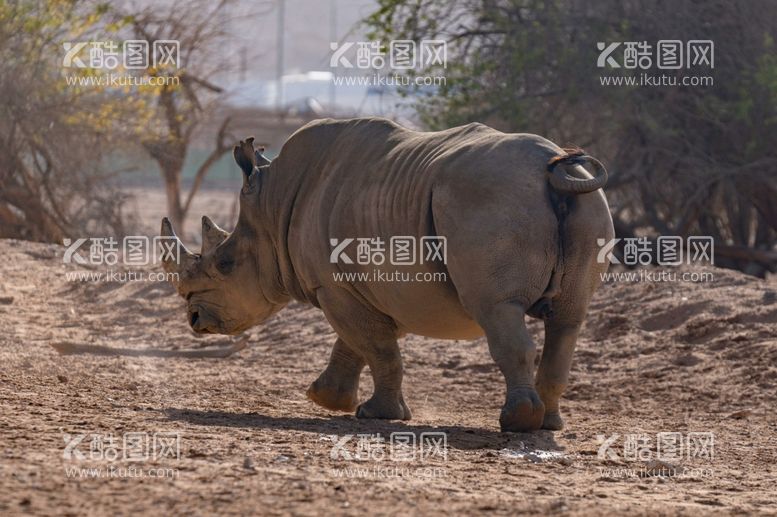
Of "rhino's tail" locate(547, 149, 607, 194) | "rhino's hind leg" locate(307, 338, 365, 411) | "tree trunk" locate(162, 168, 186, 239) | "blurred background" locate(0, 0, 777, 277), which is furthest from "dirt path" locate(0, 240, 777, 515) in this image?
"tree trunk" locate(162, 168, 186, 239)

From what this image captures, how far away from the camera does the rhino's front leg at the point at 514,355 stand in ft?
23.1

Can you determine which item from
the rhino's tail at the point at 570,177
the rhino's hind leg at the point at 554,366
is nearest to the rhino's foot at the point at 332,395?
the rhino's hind leg at the point at 554,366

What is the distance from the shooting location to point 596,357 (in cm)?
1087

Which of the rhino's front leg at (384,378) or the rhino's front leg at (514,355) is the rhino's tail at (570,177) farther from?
the rhino's front leg at (384,378)

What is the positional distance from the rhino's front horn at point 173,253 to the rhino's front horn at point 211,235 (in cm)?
13

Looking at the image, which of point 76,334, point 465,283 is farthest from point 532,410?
point 76,334

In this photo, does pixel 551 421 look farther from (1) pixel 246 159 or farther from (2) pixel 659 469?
(1) pixel 246 159

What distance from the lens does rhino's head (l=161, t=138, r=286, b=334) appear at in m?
9.11

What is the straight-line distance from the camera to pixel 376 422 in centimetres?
809

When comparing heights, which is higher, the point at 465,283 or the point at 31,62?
the point at 31,62

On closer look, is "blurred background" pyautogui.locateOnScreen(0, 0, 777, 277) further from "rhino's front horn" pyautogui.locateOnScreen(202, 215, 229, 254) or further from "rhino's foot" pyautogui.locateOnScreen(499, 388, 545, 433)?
"rhino's foot" pyautogui.locateOnScreen(499, 388, 545, 433)

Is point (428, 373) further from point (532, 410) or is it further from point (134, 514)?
point (134, 514)

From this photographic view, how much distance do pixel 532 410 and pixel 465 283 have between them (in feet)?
2.56

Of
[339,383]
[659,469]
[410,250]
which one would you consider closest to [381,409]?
[339,383]
